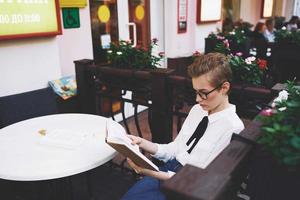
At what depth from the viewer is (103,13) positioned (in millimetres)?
3498

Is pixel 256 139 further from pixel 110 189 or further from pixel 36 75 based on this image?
pixel 36 75

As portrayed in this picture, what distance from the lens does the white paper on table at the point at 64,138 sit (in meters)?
1.55

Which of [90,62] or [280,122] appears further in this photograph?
[90,62]

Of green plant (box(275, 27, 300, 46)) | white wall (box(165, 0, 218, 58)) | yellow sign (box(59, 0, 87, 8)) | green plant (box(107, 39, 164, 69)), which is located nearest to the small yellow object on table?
green plant (box(107, 39, 164, 69))

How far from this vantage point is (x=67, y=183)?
1960 millimetres

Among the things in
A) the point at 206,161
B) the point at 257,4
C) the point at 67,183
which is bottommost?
the point at 67,183

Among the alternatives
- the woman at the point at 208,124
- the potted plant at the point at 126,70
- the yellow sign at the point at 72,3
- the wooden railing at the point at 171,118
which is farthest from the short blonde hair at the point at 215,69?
the yellow sign at the point at 72,3

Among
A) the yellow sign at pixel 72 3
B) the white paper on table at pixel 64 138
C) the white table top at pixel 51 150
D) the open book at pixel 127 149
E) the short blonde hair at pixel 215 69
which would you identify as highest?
the yellow sign at pixel 72 3

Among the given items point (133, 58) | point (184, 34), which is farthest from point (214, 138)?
point (184, 34)

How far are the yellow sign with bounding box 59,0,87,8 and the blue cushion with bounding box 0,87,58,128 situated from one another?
916 millimetres

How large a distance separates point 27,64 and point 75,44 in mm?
824

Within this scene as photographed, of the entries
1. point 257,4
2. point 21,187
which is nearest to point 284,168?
point 21,187

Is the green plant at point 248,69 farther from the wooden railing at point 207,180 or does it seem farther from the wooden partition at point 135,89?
the wooden railing at point 207,180

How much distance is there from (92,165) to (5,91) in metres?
1.34
